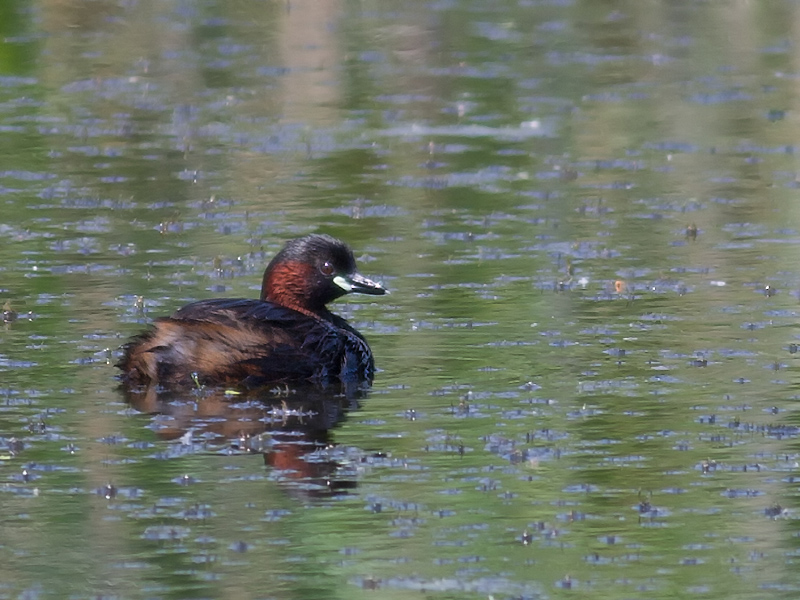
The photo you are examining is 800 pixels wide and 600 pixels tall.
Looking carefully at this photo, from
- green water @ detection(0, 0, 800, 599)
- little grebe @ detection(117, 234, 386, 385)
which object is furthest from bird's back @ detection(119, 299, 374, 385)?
green water @ detection(0, 0, 800, 599)

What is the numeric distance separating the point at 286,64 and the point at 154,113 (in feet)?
10.5

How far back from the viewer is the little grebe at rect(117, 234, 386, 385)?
9969mm

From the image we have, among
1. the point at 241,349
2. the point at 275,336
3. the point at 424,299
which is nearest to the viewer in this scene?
the point at 241,349

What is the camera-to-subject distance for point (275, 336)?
33.8 feet

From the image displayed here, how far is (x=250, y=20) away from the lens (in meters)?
24.9

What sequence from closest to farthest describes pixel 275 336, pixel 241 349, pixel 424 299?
pixel 241 349 < pixel 275 336 < pixel 424 299

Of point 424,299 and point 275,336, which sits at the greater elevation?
point 275,336

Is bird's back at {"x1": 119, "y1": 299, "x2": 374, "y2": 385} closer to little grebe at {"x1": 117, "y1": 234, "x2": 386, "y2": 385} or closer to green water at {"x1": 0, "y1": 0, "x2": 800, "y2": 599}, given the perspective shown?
little grebe at {"x1": 117, "y1": 234, "x2": 386, "y2": 385}

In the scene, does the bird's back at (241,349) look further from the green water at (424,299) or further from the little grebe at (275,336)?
the green water at (424,299)

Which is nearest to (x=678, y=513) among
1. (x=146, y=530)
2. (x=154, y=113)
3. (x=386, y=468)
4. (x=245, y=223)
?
(x=386, y=468)

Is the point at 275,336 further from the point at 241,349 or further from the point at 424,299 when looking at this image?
the point at 424,299

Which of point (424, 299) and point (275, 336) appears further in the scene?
point (424, 299)

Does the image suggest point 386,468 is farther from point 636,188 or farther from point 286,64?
point 286,64

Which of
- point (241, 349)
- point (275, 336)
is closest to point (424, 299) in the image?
point (275, 336)
